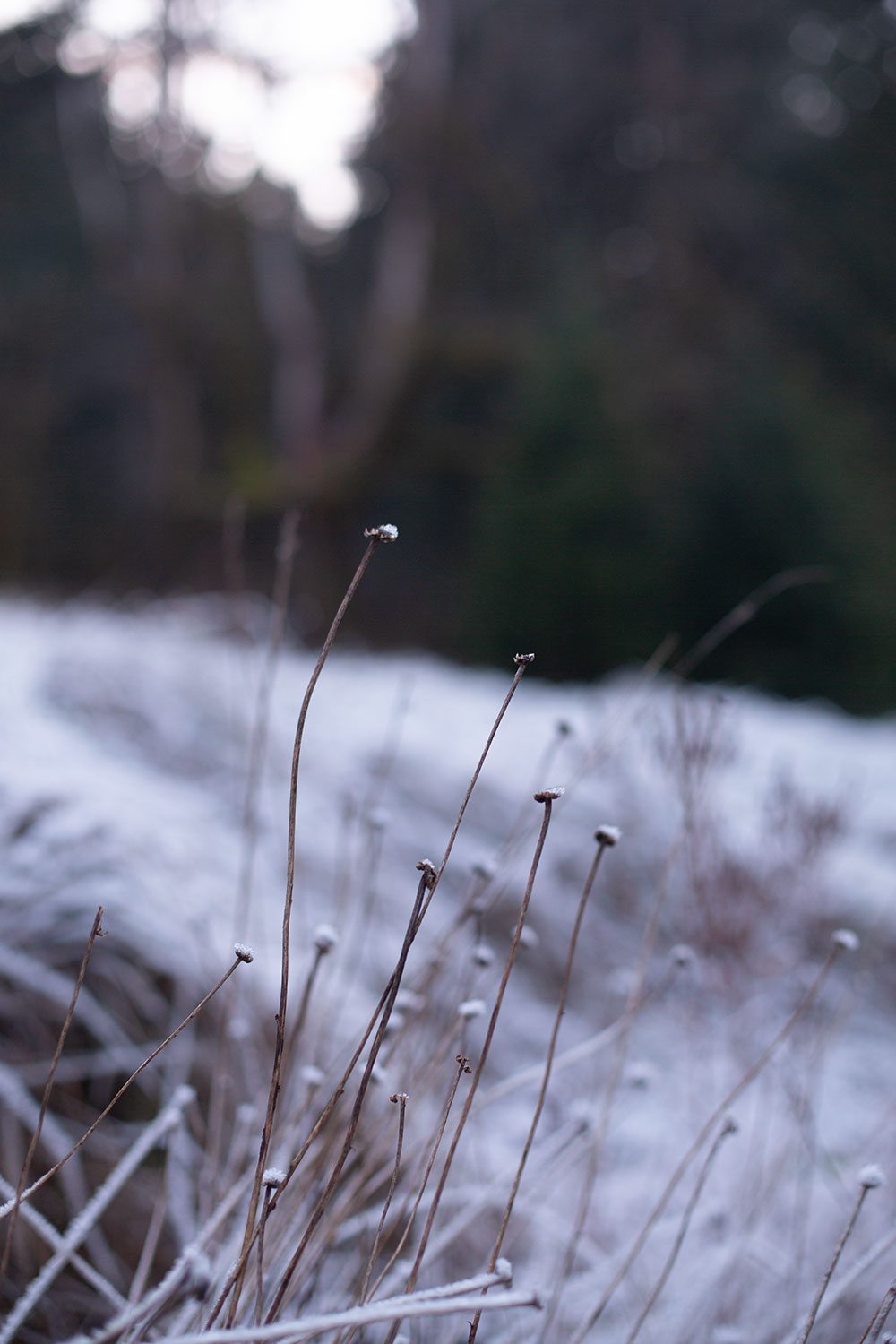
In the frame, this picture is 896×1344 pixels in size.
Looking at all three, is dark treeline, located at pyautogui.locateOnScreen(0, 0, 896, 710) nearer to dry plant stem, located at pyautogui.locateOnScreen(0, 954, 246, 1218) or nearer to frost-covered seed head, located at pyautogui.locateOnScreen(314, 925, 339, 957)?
frost-covered seed head, located at pyautogui.locateOnScreen(314, 925, 339, 957)

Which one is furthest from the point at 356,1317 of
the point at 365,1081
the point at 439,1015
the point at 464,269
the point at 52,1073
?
the point at 464,269

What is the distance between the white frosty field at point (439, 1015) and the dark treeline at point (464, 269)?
468 cm

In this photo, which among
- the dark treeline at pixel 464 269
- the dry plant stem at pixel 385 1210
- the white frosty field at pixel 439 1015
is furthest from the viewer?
the dark treeline at pixel 464 269

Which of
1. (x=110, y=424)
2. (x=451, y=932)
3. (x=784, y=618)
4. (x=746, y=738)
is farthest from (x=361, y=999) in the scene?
(x=110, y=424)

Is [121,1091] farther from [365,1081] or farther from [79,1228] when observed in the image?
[79,1228]

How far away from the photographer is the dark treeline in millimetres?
8672

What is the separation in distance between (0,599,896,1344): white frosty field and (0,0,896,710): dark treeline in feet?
15.4

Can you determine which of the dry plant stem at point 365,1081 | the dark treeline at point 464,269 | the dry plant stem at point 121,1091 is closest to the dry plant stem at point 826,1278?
the dry plant stem at point 365,1081

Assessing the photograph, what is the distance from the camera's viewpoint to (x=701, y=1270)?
3.72 ft

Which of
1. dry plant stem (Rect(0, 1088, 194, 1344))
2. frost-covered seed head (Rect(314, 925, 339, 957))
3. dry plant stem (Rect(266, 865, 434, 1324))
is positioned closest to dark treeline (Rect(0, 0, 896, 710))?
dry plant stem (Rect(0, 1088, 194, 1344))

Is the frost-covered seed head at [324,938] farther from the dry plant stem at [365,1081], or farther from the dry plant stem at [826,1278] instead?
the dry plant stem at [826,1278]

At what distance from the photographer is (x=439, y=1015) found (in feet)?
3.93

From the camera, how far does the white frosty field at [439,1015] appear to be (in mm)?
915

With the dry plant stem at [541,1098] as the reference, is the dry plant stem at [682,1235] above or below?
below
